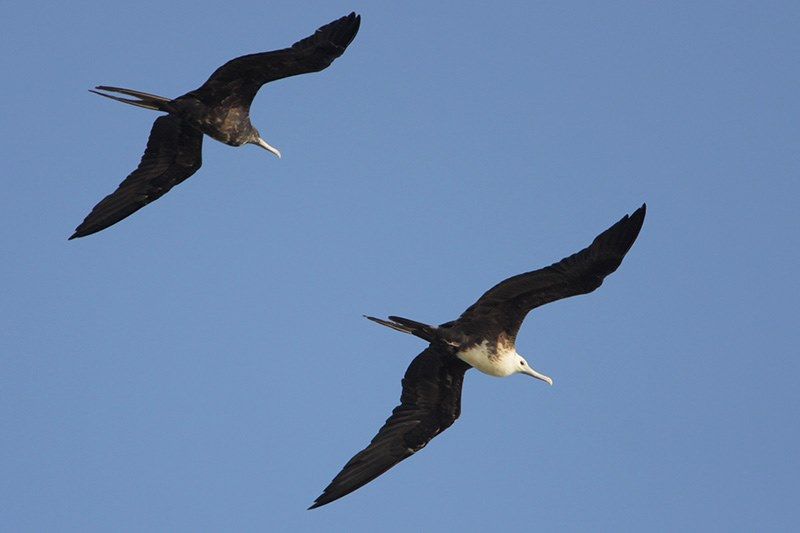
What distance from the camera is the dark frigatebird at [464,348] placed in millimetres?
13945

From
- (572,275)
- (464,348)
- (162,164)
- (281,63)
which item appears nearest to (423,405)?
(464,348)

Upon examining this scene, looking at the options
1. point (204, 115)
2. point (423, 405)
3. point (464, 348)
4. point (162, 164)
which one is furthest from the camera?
point (162, 164)

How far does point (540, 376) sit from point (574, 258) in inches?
63.2

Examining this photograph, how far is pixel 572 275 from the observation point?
1398 centimetres

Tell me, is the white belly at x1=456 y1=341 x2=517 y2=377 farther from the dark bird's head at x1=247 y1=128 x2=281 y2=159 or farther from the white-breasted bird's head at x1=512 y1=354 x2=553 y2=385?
the dark bird's head at x1=247 y1=128 x2=281 y2=159

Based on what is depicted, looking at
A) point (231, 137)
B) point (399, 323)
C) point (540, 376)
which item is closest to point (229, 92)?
point (231, 137)

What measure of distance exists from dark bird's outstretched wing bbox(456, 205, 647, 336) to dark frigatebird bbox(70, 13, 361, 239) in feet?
9.19

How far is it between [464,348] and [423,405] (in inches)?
35.3

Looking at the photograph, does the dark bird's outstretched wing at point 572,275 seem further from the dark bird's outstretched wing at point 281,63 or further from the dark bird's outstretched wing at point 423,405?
the dark bird's outstretched wing at point 281,63

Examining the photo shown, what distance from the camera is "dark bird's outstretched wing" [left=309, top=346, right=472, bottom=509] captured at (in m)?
15.0

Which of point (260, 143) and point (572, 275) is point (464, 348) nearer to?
point (572, 275)

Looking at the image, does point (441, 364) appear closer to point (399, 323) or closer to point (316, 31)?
point (399, 323)

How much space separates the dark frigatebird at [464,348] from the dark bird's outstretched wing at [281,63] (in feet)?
8.63

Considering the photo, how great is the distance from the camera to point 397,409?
50.0ft
